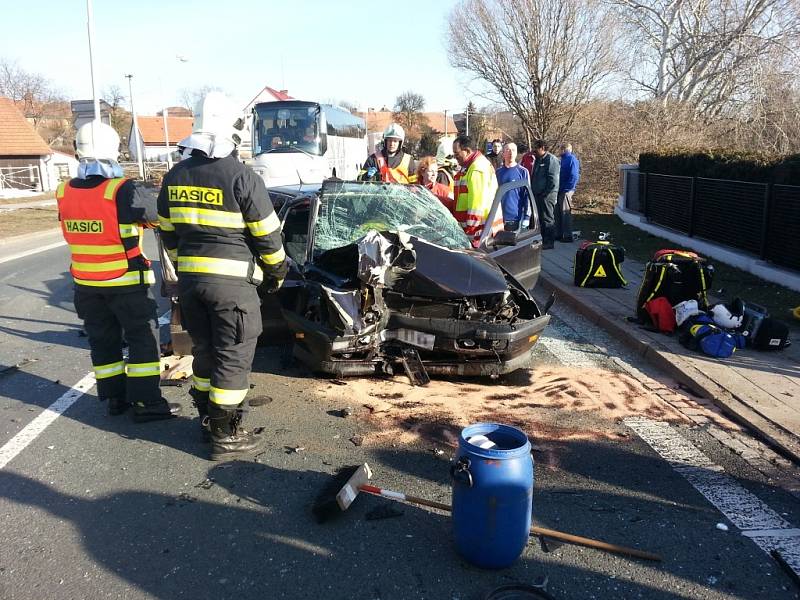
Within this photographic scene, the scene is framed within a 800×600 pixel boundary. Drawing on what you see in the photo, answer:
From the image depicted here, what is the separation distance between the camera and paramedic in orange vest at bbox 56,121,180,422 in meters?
4.26

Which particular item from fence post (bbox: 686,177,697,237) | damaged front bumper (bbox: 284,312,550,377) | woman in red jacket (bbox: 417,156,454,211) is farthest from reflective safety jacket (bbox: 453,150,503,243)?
fence post (bbox: 686,177,697,237)

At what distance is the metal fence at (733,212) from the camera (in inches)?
339

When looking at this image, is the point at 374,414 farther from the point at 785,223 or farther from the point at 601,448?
the point at 785,223

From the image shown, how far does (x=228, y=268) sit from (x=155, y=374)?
4.00 ft

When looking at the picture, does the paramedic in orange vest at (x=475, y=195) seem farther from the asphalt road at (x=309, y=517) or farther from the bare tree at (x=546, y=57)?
the bare tree at (x=546, y=57)

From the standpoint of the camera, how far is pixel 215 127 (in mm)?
3779

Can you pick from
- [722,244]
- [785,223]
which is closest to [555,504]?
[785,223]

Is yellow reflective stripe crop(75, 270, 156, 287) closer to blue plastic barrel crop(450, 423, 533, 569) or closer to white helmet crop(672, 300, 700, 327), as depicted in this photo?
blue plastic barrel crop(450, 423, 533, 569)

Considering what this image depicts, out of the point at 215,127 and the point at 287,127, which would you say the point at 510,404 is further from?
the point at 287,127

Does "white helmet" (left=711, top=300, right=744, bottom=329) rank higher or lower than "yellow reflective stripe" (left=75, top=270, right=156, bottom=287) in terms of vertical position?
lower

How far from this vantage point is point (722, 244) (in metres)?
10.6

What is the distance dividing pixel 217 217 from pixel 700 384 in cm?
385

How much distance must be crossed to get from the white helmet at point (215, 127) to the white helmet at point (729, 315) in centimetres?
471

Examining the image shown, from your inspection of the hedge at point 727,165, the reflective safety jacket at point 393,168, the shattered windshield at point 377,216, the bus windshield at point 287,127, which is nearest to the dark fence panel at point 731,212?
the hedge at point 727,165
